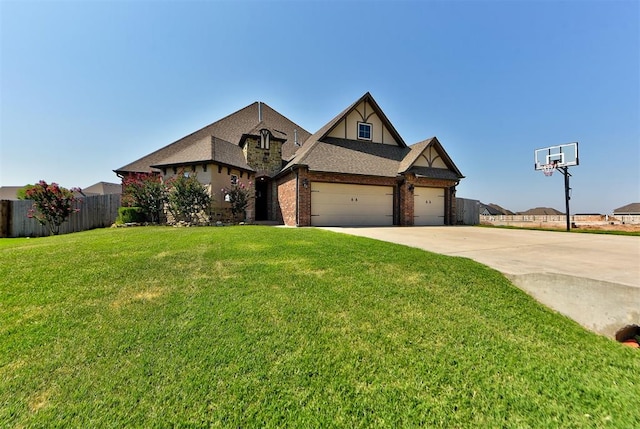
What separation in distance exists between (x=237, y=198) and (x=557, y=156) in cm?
2085

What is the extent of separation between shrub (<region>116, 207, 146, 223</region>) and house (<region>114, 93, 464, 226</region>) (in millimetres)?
2588

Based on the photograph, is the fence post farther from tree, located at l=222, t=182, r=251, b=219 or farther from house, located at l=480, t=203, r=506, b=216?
house, located at l=480, t=203, r=506, b=216

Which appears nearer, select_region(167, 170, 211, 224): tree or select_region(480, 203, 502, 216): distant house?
select_region(167, 170, 211, 224): tree

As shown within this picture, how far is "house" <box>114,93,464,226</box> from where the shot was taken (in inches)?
536

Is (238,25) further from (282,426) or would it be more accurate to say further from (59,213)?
(282,426)

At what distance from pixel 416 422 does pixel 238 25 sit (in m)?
14.3

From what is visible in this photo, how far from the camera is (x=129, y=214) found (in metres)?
13.9

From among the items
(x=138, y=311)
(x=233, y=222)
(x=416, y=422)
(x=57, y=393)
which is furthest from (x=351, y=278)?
(x=233, y=222)

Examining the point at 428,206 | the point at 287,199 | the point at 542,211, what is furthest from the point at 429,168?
the point at 542,211

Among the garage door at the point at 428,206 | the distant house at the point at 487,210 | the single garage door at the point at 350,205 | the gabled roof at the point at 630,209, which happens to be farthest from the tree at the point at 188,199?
the gabled roof at the point at 630,209

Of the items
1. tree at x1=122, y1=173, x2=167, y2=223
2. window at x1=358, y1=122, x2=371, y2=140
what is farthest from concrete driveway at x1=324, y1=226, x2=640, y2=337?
tree at x1=122, y1=173, x2=167, y2=223

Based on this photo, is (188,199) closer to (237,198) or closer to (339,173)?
(237,198)

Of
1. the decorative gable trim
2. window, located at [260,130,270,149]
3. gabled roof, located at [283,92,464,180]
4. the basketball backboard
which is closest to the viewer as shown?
gabled roof, located at [283,92,464,180]

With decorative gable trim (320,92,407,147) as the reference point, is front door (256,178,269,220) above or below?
below
